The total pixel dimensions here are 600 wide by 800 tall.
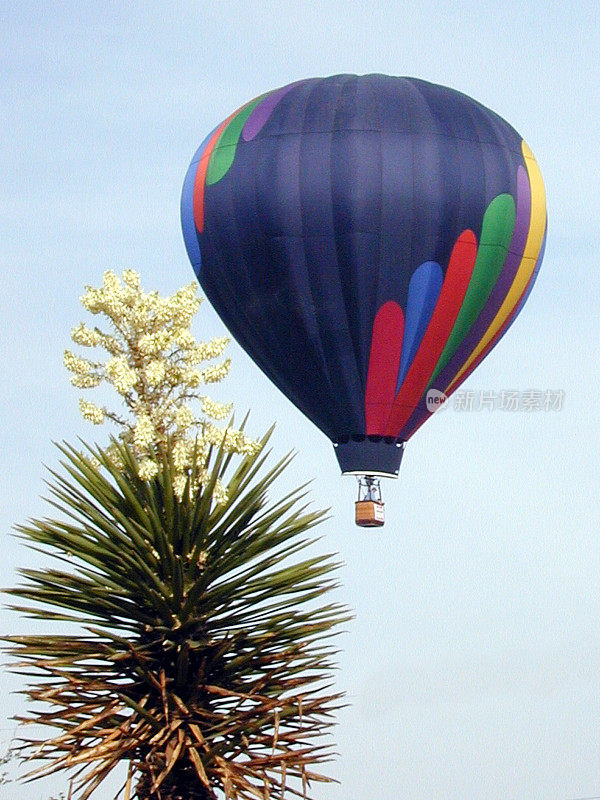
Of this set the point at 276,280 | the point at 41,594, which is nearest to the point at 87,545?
the point at 41,594

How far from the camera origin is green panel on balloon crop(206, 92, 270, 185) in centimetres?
4062

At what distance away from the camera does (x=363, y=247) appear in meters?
38.9

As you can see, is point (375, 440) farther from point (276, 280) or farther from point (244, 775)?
point (244, 775)

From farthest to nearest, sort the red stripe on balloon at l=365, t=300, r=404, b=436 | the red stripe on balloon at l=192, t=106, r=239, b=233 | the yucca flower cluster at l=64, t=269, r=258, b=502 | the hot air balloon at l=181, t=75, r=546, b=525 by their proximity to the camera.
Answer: the red stripe on balloon at l=192, t=106, r=239, b=233, the red stripe on balloon at l=365, t=300, r=404, b=436, the hot air balloon at l=181, t=75, r=546, b=525, the yucca flower cluster at l=64, t=269, r=258, b=502

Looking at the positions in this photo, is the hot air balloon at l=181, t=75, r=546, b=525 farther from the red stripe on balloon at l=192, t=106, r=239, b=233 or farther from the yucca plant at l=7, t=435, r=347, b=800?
the yucca plant at l=7, t=435, r=347, b=800

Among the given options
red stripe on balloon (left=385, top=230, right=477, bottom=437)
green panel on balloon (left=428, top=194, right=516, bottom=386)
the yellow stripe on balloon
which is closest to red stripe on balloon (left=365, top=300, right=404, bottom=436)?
red stripe on balloon (left=385, top=230, right=477, bottom=437)

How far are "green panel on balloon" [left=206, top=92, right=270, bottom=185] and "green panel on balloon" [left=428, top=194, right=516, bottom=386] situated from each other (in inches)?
226

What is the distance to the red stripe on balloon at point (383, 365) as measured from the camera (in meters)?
39.2

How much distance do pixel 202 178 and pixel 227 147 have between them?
3.07 ft

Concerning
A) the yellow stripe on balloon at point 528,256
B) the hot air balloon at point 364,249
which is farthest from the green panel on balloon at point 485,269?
the yellow stripe on balloon at point 528,256

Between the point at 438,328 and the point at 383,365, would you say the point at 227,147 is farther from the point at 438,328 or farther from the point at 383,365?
the point at 438,328

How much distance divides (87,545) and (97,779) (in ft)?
8.09

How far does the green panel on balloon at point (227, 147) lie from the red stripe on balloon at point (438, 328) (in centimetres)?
541

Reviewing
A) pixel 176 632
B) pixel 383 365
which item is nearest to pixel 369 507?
pixel 383 365
